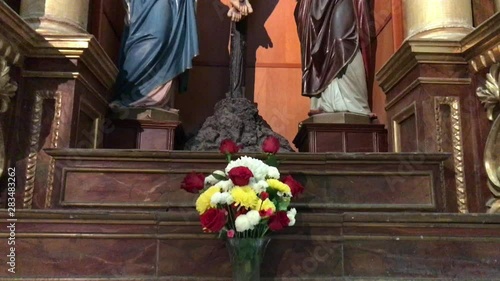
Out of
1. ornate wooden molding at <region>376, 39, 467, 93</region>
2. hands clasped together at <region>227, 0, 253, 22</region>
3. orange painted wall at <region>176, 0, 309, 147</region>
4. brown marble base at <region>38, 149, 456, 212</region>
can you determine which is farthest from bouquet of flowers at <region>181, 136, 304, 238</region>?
orange painted wall at <region>176, 0, 309, 147</region>

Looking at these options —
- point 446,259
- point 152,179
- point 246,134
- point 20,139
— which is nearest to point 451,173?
point 446,259

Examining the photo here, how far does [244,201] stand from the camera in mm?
2309

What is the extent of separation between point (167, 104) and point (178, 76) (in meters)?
0.44

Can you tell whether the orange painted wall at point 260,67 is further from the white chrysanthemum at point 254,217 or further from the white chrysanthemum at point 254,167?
the white chrysanthemum at point 254,217

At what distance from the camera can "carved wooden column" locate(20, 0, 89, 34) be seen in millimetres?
3936

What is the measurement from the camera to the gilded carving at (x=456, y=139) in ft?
12.3

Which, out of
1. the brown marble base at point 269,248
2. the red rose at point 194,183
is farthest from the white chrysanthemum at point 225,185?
the brown marble base at point 269,248

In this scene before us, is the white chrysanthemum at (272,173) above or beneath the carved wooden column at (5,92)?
beneath

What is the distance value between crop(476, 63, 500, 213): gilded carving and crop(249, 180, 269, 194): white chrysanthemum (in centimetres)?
195

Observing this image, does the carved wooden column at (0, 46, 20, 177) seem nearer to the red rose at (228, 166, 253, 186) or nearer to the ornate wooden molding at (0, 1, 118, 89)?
the ornate wooden molding at (0, 1, 118, 89)

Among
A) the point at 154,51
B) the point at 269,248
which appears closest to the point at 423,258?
the point at 269,248

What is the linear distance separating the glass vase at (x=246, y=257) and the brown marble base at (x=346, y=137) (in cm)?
248

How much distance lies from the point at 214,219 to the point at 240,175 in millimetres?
216

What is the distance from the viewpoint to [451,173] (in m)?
3.77
